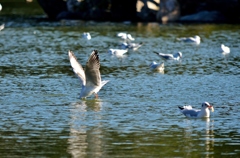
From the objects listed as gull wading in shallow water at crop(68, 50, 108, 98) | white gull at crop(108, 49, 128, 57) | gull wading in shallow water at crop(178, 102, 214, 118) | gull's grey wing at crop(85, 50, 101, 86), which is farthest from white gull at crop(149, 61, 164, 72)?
gull wading in shallow water at crop(178, 102, 214, 118)

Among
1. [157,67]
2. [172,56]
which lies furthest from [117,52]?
[157,67]

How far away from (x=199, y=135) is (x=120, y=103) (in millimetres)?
4084

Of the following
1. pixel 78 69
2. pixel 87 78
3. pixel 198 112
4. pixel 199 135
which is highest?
pixel 78 69

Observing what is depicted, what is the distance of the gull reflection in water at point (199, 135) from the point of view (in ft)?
45.0

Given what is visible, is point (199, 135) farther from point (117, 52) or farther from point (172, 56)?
point (117, 52)

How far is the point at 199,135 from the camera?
1498 centimetres

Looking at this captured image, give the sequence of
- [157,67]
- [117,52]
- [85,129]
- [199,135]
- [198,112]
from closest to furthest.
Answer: [199,135] < [85,129] < [198,112] < [157,67] < [117,52]

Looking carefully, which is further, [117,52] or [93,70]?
[117,52]

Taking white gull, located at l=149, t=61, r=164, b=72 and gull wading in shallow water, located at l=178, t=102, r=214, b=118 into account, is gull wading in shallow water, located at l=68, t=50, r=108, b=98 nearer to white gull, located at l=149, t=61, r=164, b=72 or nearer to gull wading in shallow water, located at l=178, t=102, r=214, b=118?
gull wading in shallow water, located at l=178, t=102, r=214, b=118

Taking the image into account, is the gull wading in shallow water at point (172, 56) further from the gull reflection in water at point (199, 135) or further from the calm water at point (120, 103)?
the gull reflection in water at point (199, 135)

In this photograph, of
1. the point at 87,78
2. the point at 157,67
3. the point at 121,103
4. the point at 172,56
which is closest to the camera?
the point at 121,103

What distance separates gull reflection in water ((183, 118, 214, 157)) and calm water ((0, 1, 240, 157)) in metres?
0.02

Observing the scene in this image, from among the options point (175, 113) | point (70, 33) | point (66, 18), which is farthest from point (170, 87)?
point (66, 18)

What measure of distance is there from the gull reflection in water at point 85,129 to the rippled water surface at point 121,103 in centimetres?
2
